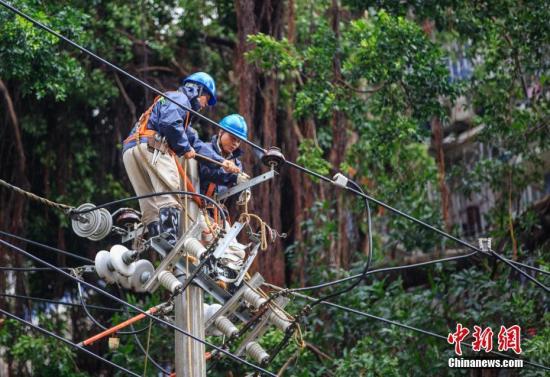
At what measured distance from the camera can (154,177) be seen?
307 inches

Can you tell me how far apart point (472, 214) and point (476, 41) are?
3.73 meters

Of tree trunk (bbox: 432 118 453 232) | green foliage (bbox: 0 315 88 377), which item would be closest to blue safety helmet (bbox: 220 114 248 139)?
tree trunk (bbox: 432 118 453 232)

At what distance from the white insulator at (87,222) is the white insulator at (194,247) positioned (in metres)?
0.63

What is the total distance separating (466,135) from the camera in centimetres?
1555

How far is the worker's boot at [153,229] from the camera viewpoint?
772 cm

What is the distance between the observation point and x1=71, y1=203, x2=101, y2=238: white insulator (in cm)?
776

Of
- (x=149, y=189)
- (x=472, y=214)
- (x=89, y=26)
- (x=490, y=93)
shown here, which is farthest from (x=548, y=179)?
(x=149, y=189)

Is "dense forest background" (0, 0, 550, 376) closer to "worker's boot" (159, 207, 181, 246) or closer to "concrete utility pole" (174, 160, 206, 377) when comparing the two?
"worker's boot" (159, 207, 181, 246)

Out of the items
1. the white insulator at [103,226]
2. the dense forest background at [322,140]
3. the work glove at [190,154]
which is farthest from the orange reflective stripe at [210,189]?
the dense forest background at [322,140]

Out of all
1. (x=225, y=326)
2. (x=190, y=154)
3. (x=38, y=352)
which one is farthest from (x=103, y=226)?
(x=38, y=352)

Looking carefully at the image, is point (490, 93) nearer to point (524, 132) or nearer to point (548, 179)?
point (524, 132)

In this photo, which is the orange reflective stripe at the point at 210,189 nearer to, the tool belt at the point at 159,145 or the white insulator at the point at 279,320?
the tool belt at the point at 159,145

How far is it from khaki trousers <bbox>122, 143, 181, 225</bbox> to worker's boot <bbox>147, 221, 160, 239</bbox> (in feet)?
0.07

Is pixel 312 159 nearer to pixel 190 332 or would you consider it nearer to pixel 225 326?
pixel 225 326
